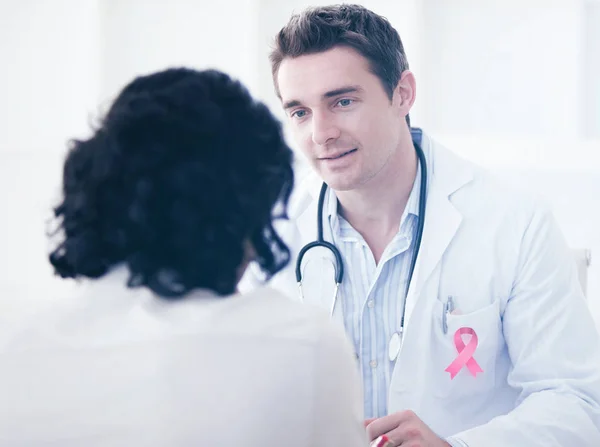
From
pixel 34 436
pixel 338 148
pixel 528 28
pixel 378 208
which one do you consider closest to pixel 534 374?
pixel 378 208

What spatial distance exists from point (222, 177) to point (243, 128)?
65mm

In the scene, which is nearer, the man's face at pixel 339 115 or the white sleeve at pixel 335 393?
the white sleeve at pixel 335 393

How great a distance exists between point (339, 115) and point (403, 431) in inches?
28.2

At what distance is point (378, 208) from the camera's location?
5.47 ft

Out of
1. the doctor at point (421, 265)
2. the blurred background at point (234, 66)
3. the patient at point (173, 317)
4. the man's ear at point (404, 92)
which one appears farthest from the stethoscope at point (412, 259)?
the blurred background at point (234, 66)

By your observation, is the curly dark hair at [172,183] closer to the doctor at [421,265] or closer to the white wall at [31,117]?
the doctor at [421,265]

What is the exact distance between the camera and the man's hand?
3.81 ft

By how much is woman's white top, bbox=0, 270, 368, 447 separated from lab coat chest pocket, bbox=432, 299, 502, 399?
67cm

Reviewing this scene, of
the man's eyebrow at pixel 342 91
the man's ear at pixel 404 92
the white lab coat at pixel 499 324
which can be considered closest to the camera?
the white lab coat at pixel 499 324

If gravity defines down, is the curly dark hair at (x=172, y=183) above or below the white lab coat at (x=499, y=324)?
above

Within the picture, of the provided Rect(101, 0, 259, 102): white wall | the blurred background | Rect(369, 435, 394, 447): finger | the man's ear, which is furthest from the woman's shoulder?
Rect(101, 0, 259, 102): white wall

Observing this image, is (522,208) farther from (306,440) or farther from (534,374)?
(306,440)

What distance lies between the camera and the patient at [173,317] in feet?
2.66

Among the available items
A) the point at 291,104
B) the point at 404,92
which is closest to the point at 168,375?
the point at 291,104
